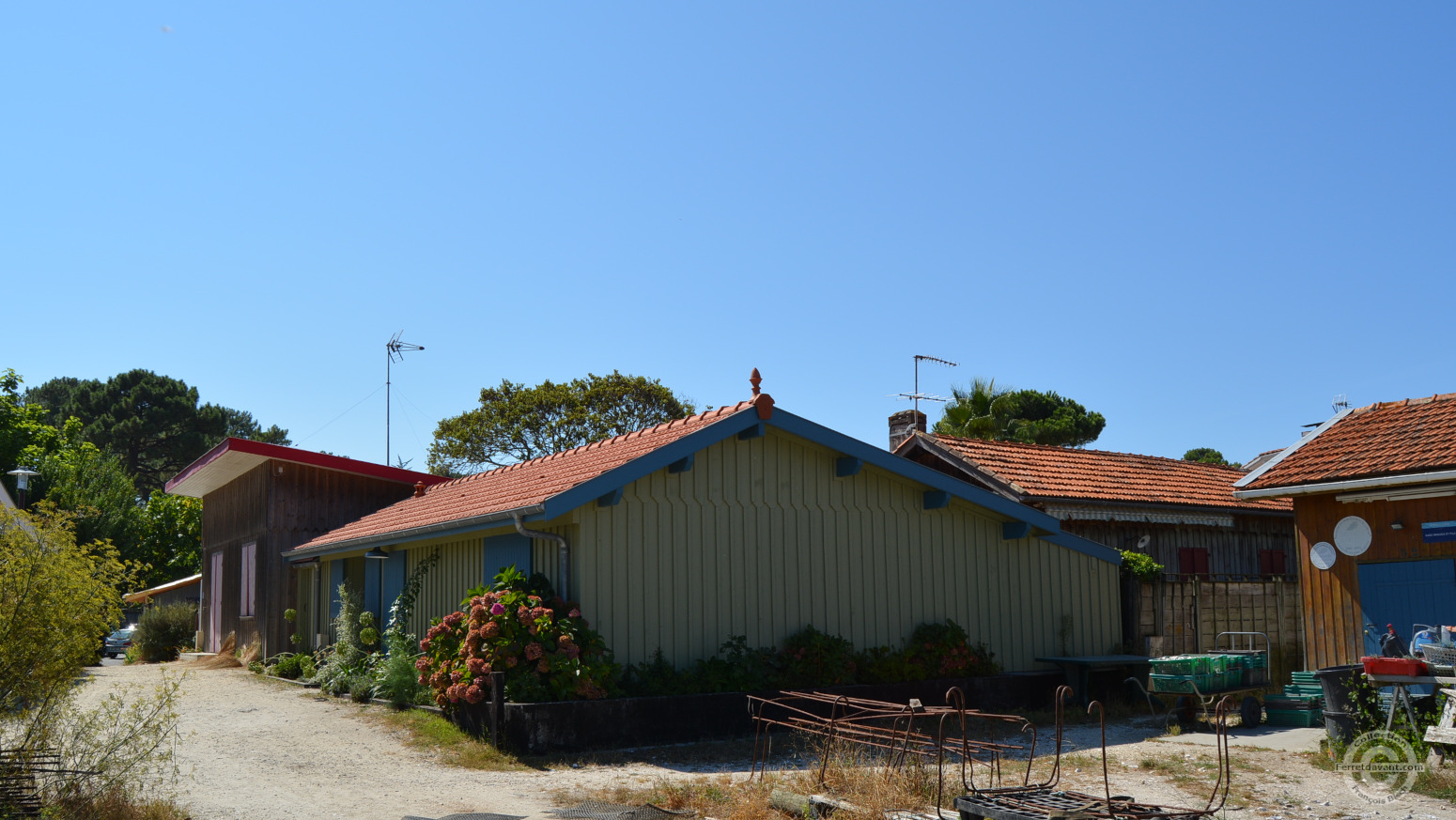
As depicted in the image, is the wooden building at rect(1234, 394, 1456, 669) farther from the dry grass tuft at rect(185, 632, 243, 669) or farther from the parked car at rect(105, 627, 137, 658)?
the parked car at rect(105, 627, 137, 658)

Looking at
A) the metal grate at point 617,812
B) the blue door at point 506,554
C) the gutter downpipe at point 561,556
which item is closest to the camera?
the metal grate at point 617,812

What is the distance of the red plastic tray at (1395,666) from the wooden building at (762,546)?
5.16 metres

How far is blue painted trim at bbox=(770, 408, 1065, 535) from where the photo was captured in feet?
44.4

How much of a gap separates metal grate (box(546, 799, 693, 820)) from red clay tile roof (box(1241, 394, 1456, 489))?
25.5ft

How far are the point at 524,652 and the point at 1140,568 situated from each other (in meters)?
9.10

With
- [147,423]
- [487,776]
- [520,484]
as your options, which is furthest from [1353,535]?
[147,423]

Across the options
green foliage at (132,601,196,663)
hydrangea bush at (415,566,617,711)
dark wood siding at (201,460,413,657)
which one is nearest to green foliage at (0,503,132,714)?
hydrangea bush at (415,566,617,711)

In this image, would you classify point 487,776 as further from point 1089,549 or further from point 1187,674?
point 1089,549

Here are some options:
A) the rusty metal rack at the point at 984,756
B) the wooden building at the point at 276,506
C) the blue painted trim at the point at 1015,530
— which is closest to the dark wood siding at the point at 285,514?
the wooden building at the point at 276,506

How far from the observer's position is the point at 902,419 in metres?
23.5

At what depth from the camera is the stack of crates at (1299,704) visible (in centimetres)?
1190

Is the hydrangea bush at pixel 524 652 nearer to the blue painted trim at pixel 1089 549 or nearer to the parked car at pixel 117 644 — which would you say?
the blue painted trim at pixel 1089 549

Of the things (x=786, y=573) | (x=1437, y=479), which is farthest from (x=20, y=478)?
(x=1437, y=479)

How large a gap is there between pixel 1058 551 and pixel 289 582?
14.4m
